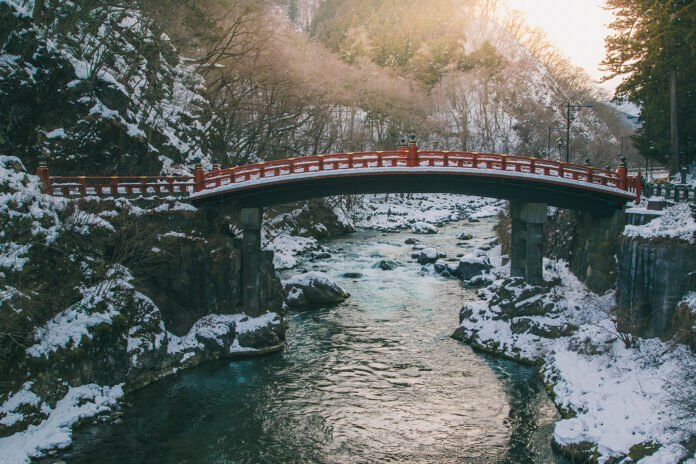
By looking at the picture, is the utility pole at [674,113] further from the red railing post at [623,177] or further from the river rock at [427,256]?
the river rock at [427,256]

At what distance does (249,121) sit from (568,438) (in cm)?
4074

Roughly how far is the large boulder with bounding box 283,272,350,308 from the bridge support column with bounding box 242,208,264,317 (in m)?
5.42

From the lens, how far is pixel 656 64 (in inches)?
1375

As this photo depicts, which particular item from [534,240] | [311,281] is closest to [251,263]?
[311,281]

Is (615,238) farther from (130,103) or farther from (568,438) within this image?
(130,103)

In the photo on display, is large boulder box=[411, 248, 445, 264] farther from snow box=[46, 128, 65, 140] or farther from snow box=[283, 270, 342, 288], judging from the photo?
snow box=[46, 128, 65, 140]

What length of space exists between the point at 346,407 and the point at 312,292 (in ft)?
48.5

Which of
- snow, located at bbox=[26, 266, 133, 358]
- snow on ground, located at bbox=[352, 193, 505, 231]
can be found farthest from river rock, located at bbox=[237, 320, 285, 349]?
snow on ground, located at bbox=[352, 193, 505, 231]

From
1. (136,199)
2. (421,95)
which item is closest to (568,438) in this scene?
(136,199)

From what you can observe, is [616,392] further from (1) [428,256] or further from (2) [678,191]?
(1) [428,256]

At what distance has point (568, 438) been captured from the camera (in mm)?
18703

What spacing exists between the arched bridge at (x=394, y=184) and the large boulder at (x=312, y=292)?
18.2 feet

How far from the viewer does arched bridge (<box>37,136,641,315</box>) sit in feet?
97.3

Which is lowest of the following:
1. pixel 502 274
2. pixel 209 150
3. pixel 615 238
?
pixel 502 274
